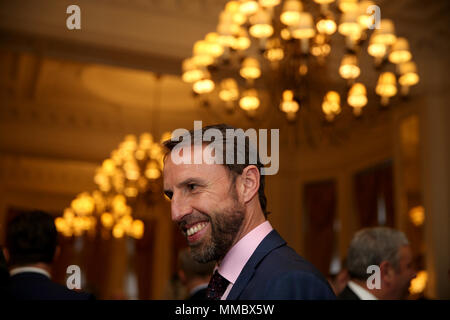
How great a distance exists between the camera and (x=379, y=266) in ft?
9.02

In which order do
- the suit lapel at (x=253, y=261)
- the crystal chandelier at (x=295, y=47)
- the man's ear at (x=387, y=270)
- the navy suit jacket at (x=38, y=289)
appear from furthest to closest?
the crystal chandelier at (x=295, y=47) → the man's ear at (x=387, y=270) → the navy suit jacket at (x=38, y=289) → the suit lapel at (x=253, y=261)

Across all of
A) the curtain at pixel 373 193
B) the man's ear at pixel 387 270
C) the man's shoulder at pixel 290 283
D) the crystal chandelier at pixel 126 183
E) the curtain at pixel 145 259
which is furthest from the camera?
the curtain at pixel 145 259

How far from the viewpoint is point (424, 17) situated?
286 inches

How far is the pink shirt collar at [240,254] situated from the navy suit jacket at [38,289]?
991 mm

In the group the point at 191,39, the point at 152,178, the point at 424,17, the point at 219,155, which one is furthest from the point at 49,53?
the point at 219,155

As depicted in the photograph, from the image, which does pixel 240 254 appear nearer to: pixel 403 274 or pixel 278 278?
pixel 278 278

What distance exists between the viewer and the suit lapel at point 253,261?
4.56 feet

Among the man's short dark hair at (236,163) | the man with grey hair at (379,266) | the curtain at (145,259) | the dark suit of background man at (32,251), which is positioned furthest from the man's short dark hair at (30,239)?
the curtain at (145,259)

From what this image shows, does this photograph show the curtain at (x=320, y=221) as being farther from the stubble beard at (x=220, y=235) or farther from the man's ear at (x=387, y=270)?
the stubble beard at (x=220, y=235)

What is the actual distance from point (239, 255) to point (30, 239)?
128 centimetres

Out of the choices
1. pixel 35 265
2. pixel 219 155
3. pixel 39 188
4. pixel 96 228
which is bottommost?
pixel 35 265

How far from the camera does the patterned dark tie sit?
1530 mm
